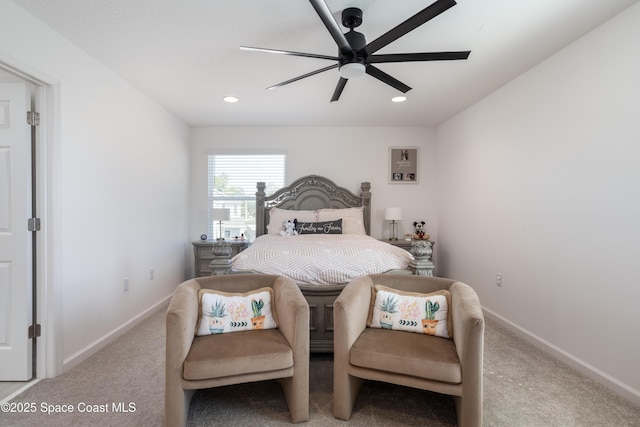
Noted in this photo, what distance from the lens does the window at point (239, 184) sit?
4.55 metres

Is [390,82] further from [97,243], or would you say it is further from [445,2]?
[97,243]

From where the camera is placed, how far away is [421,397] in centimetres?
186

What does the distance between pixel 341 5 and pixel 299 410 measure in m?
2.43

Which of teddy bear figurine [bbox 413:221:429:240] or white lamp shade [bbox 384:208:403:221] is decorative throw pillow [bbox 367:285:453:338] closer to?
white lamp shade [bbox 384:208:403:221]

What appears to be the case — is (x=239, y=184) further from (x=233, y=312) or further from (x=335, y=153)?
(x=233, y=312)

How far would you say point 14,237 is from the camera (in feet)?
6.66

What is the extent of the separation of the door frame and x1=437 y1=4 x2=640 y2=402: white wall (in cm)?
391

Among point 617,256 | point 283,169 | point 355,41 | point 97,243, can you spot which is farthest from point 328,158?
point 617,256

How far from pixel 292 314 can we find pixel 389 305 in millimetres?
672

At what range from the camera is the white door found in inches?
79.6

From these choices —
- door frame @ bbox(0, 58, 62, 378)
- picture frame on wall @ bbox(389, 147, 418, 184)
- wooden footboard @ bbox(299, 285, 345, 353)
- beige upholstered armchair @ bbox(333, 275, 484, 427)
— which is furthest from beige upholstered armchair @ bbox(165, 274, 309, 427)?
picture frame on wall @ bbox(389, 147, 418, 184)

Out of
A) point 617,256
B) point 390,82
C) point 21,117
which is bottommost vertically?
point 617,256

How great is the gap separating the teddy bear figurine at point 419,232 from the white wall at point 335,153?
11cm

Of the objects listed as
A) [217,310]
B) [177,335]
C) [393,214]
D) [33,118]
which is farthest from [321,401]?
[393,214]
